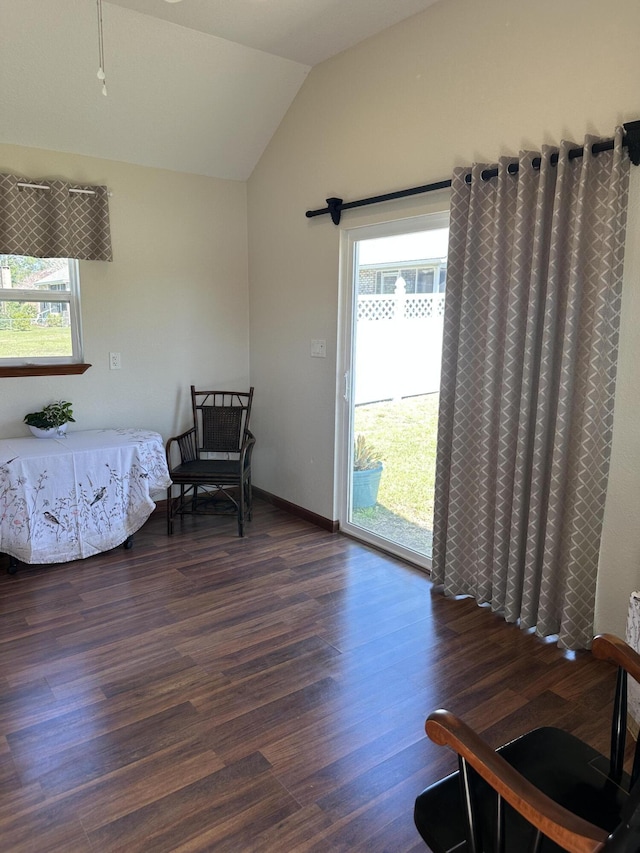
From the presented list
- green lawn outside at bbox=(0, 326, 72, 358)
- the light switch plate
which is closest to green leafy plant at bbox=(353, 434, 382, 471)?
the light switch plate

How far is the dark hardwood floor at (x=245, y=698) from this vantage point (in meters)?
1.77

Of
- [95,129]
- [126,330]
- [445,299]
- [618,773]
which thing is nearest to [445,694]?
[618,773]

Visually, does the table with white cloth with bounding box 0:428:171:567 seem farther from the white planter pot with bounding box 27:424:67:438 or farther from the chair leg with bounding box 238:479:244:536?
the chair leg with bounding box 238:479:244:536

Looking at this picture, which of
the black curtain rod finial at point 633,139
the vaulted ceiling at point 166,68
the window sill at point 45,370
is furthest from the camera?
the window sill at point 45,370

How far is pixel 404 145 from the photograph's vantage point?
3273mm

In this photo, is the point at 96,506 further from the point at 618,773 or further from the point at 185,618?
the point at 618,773

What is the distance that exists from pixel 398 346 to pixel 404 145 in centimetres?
112

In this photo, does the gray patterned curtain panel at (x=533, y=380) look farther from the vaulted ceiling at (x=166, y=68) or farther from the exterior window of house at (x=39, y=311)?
the exterior window of house at (x=39, y=311)

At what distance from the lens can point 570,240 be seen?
250 centimetres

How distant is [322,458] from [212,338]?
1369 mm

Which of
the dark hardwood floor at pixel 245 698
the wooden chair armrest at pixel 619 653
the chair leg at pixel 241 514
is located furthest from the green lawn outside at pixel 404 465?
the wooden chair armrest at pixel 619 653

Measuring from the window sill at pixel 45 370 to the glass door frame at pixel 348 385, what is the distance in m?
1.78

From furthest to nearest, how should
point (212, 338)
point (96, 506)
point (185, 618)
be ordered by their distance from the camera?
1. point (212, 338)
2. point (96, 506)
3. point (185, 618)

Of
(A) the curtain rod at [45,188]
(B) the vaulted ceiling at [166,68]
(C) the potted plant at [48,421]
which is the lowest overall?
(C) the potted plant at [48,421]
